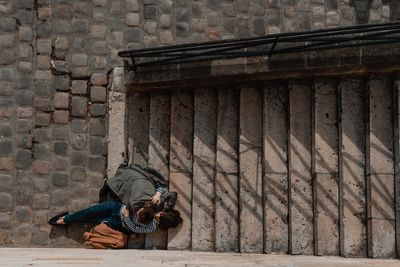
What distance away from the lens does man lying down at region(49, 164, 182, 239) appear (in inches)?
331

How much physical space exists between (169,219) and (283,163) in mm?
1623

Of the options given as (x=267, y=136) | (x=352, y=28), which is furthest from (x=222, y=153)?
(x=352, y=28)

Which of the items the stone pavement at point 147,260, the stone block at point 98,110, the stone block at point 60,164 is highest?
the stone block at point 98,110

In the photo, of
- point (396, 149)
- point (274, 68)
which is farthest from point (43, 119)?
point (396, 149)

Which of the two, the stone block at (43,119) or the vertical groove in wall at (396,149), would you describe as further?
the stone block at (43,119)

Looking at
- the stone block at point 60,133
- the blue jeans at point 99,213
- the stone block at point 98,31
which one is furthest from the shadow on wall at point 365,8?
the stone block at point 60,133

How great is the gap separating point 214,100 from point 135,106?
1.09 metres

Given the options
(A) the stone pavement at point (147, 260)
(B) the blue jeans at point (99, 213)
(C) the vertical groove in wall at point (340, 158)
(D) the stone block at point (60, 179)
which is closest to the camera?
(A) the stone pavement at point (147, 260)

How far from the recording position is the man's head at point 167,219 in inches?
331

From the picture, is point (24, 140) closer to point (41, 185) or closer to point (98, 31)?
point (41, 185)

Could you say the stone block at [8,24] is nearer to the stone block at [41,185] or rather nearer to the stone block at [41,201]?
the stone block at [41,185]

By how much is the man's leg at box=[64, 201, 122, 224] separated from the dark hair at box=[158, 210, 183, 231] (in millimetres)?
631

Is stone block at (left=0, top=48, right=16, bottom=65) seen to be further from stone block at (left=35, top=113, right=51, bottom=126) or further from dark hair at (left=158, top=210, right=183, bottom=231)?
dark hair at (left=158, top=210, right=183, bottom=231)

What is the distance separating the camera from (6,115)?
8.98 m
